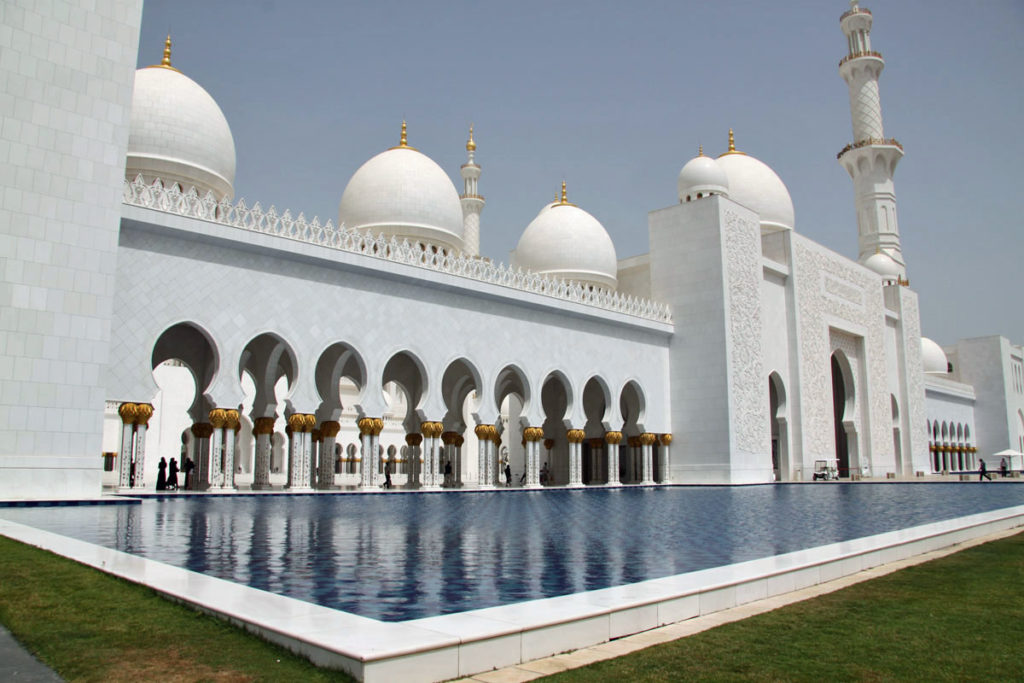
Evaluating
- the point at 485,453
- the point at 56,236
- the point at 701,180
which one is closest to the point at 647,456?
the point at 485,453

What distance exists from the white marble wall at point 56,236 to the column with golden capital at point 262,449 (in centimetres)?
349

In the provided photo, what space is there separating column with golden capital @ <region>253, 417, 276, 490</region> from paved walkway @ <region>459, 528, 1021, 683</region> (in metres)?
9.83

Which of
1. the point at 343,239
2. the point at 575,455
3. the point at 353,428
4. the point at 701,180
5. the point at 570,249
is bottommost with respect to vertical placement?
the point at 575,455

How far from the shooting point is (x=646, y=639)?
2.59 m

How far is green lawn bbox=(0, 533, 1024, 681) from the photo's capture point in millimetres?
2109

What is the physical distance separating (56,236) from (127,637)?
24.7ft

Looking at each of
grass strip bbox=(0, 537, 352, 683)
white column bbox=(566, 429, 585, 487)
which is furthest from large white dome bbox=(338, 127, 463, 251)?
grass strip bbox=(0, 537, 352, 683)

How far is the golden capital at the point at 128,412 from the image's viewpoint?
973 cm

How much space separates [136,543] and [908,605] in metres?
4.07

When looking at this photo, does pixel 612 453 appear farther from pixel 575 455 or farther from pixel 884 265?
pixel 884 265

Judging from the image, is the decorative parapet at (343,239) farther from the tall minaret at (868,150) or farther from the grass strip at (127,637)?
the tall minaret at (868,150)

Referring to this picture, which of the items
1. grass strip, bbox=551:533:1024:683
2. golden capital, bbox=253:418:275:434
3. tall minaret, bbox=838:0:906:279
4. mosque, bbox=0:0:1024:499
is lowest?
grass strip, bbox=551:533:1024:683

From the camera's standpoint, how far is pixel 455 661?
2.13 m

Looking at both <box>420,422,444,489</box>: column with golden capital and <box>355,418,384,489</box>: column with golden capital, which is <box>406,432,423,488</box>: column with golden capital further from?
<box>355,418,384,489</box>: column with golden capital
